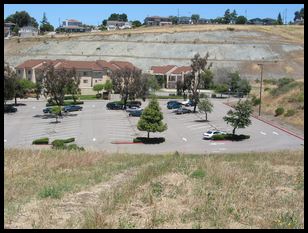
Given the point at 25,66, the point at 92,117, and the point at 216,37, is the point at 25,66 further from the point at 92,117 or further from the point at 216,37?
the point at 216,37

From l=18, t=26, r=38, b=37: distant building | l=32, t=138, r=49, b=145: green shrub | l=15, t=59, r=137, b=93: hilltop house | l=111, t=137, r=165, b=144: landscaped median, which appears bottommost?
l=111, t=137, r=165, b=144: landscaped median

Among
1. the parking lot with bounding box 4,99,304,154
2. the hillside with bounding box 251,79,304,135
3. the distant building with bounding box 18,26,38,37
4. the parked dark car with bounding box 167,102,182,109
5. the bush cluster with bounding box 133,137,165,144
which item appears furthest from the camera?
the distant building with bounding box 18,26,38,37

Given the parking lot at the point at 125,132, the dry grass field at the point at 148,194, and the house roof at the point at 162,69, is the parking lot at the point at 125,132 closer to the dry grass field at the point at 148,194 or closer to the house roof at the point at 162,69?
the dry grass field at the point at 148,194

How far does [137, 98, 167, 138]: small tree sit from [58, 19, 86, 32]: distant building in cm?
12796

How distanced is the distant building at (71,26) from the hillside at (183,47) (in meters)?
36.7

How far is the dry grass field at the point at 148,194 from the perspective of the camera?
885cm

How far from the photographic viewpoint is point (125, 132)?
4347 centimetres

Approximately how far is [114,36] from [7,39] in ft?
101

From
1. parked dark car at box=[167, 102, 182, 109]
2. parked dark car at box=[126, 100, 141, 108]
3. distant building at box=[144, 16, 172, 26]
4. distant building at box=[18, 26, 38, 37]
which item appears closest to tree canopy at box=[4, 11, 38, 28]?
distant building at box=[18, 26, 38, 37]

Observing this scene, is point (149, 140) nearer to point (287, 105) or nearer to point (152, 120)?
point (152, 120)

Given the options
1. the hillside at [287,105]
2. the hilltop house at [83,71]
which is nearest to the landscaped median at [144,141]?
the hillside at [287,105]

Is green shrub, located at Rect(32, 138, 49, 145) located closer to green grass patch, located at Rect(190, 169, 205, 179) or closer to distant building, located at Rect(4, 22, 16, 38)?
green grass patch, located at Rect(190, 169, 205, 179)

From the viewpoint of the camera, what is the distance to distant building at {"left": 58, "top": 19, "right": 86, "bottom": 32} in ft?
535

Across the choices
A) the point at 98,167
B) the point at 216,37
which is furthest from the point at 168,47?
the point at 98,167
